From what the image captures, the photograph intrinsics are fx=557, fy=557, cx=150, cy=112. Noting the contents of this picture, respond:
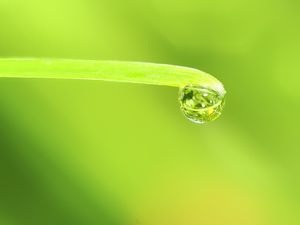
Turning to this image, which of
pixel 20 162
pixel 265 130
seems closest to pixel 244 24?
pixel 265 130

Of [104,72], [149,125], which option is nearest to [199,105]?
[104,72]

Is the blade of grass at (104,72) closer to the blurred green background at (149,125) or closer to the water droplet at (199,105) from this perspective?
the water droplet at (199,105)

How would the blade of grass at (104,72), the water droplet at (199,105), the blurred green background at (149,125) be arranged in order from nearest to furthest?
the blade of grass at (104,72)
the water droplet at (199,105)
the blurred green background at (149,125)

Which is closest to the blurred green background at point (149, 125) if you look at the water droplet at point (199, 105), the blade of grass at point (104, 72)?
the water droplet at point (199, 105)

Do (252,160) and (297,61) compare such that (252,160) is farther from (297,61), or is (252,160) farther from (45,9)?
(45,9)

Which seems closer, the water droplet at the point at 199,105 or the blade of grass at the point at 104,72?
the blade of grass at the point at 104,72


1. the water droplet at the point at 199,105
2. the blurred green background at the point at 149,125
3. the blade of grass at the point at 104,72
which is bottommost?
the blade of grass at the point at 104,72

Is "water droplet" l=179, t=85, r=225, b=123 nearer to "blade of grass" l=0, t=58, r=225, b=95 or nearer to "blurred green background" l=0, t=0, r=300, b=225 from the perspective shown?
"blade of grass" l=0, t=58, r=225, b=95

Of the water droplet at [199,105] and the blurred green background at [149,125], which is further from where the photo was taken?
the blurred green background at [149,125]

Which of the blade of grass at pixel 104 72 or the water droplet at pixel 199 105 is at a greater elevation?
the water droplet at pixel 199 105

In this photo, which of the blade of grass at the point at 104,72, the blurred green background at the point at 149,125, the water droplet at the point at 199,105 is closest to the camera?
the blade of grass at the point at 104,72
